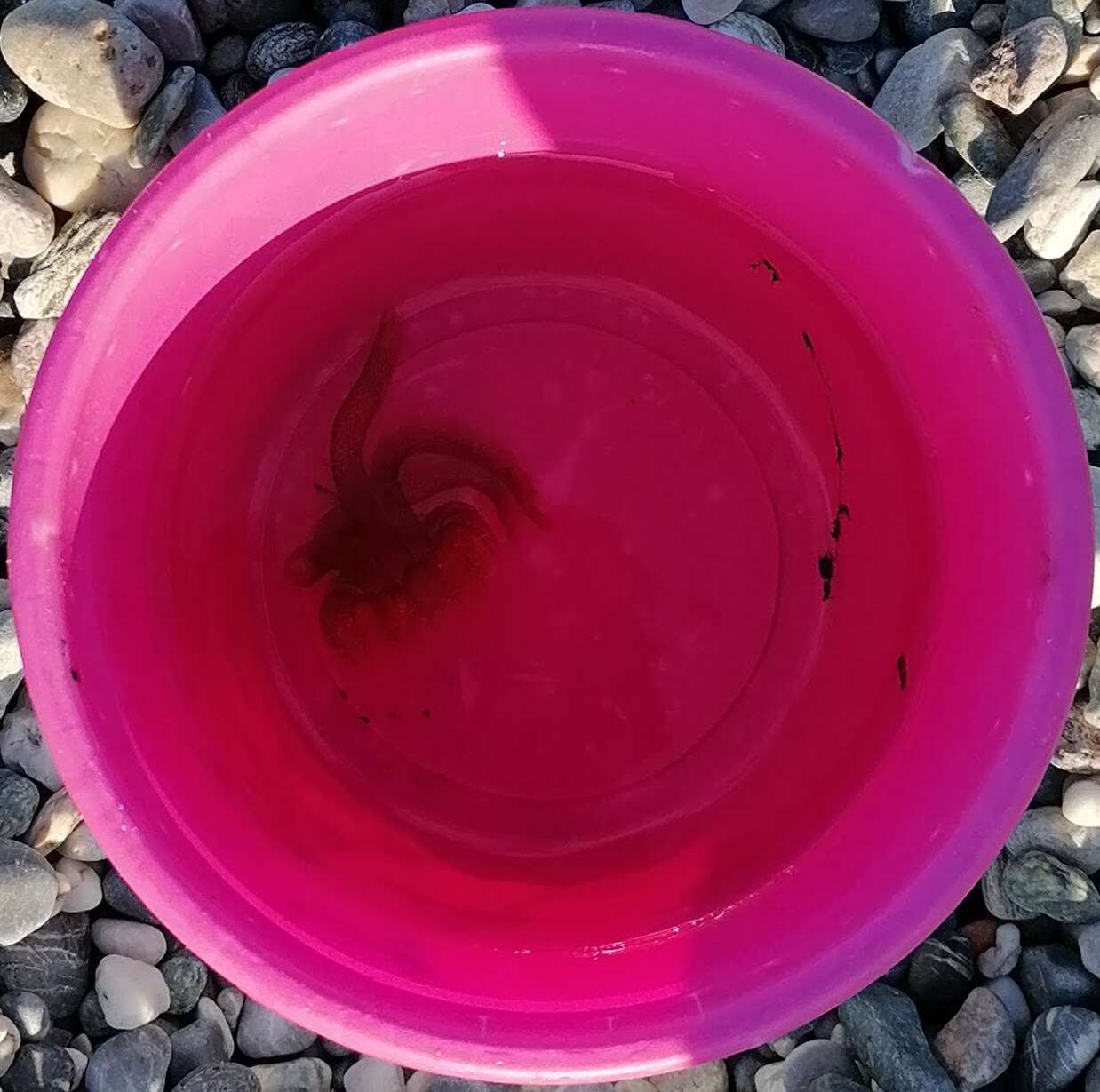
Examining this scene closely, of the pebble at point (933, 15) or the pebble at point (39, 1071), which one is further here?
the pebble at point (933, 15)

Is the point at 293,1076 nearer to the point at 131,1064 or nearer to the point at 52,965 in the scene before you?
the point at 131,1064

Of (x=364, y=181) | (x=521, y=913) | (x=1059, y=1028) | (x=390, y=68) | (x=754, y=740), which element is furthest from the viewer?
(x=754, y=740)

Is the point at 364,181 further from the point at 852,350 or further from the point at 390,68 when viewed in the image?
the point at 852,350

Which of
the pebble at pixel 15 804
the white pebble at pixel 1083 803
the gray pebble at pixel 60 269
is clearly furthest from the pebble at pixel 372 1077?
the gray pebble at pixel 60 269

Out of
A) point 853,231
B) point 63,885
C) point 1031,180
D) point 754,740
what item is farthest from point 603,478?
point 63,885

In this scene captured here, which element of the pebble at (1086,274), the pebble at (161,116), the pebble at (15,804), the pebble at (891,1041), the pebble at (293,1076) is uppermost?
the pebble at (1086,274)

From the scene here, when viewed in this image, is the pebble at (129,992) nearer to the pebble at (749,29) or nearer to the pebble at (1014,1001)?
the pebble at (1014,1001)

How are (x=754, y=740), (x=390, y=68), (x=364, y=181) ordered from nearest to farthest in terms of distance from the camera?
(x=390, y=68)
(x=364, y=181)
(x=754, y=740)
